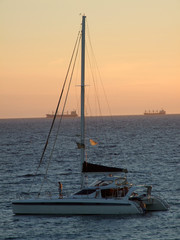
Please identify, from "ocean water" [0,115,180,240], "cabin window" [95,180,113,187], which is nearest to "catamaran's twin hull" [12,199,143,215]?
"ocean water" [0,115,180,240]

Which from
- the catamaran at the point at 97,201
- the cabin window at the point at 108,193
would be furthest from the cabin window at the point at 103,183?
the cabin window at the point at 108,193

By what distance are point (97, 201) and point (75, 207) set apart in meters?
1.74

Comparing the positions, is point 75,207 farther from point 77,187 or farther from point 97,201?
point 77,187

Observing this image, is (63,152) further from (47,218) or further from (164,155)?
(47,218)

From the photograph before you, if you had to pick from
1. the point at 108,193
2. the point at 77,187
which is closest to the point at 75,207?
the point at 108,193

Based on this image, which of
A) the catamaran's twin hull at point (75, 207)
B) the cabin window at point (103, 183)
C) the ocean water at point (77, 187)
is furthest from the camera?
the cabin window at point (103, 183)

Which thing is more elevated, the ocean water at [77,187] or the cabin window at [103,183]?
the cabin window at [103,183]

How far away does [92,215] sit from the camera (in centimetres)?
3938

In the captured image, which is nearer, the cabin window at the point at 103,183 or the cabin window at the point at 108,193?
the cabin window at the point at 108,193

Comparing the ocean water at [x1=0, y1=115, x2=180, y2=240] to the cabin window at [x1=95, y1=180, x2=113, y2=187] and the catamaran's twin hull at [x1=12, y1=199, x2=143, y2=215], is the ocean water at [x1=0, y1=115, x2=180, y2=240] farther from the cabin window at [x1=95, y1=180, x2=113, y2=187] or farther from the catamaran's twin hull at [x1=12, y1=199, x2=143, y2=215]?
the cabin window at [x1=95, y1=180, x2=113, y2=187]

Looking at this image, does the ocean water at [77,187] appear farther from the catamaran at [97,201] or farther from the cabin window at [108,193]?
the cabin window at [108,193]

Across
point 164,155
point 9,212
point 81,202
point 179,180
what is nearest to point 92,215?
point 81,202

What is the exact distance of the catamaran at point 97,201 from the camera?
3919 cm

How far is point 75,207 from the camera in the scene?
39.5 metres
